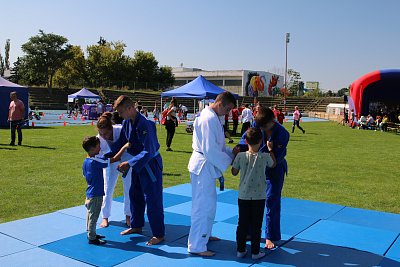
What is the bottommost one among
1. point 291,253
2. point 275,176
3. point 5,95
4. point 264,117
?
point 291,253

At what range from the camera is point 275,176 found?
15.1 feet

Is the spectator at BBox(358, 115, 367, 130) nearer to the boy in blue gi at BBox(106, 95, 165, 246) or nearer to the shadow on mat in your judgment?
the shadow on mat

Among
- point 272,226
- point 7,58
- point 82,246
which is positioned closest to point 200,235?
point 272,226

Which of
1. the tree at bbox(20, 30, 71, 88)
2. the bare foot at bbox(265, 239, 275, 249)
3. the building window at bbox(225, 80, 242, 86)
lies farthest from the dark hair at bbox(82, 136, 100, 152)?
the building window at bbox(225, 80, 242, 86)

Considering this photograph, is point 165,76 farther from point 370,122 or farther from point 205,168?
point 205,168

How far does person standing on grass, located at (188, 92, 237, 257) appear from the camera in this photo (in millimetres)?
4203

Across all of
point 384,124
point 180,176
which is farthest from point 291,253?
point 384,124

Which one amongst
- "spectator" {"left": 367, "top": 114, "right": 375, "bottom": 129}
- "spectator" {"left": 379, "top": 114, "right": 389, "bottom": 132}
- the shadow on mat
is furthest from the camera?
"spectator" {"left": 367, "top": 114, "right": 375, "bottom": 129}

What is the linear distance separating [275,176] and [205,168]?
0.90m

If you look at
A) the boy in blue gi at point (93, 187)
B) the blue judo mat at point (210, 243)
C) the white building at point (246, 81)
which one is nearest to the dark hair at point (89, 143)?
the boy in blue gi at point (93, 187)

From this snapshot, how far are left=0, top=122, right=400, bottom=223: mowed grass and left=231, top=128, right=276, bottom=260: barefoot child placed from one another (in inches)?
127

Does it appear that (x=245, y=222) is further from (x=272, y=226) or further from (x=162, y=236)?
(x=162, y=236)

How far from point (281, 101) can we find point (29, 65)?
34374mm

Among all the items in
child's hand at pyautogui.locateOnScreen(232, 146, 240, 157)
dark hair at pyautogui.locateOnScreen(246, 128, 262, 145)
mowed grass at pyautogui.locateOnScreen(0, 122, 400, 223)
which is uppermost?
dark hair at pyautogui.locateOnScreen(246, 128, 262, 145)
